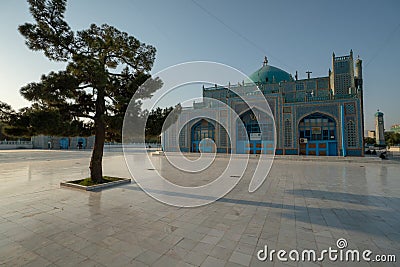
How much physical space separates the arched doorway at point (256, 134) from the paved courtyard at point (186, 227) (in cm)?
1631

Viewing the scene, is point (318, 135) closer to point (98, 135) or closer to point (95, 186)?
point (98, 135)

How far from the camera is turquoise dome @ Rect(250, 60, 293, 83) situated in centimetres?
2695

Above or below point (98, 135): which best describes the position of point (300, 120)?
above

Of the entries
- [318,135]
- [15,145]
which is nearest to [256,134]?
[318,135]

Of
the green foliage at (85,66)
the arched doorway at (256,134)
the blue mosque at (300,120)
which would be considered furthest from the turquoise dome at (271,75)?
the green foliage at (85,66)

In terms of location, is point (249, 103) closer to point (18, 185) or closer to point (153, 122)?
point (153, 122)

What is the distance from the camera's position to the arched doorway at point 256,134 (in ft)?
75.4

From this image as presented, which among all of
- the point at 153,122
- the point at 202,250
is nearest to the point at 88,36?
the point at 153,122

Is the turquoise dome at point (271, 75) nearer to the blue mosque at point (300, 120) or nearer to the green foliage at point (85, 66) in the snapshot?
the blue mosque at point (300, 120)

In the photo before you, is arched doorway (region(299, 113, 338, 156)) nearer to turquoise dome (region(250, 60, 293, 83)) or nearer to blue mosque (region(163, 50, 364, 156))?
blue mosque (region(163, 50, 364, 156))

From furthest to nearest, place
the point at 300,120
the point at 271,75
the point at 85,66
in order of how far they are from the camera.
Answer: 1. the point at 271,75
2. the point at 300,120
3. the point at 85,66

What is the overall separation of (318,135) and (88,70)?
22.6 metres

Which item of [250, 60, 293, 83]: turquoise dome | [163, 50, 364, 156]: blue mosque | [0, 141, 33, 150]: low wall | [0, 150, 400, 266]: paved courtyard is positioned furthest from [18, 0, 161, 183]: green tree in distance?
[0, 141, 33, 150]: low wall

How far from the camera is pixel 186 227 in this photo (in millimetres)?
4059
